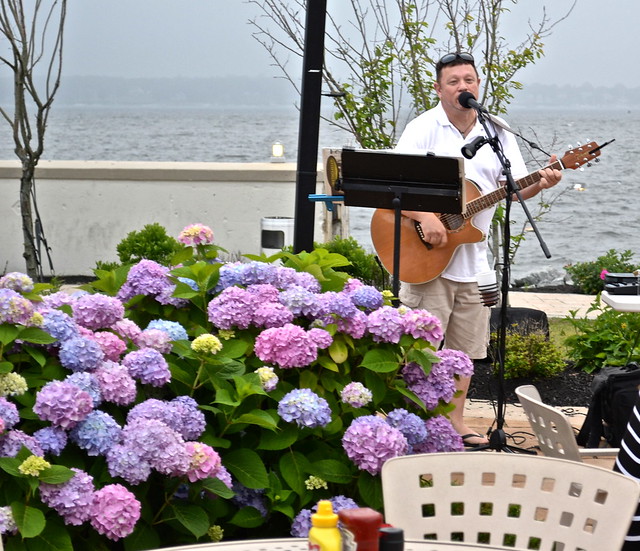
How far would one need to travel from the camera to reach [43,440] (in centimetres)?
277

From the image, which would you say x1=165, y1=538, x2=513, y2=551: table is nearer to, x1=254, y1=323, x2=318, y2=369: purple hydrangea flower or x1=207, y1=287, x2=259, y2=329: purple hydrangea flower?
x1=254, y1=323, x2=318, y2=369: purple hydrangea flower

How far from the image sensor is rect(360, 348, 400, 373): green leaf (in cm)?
332

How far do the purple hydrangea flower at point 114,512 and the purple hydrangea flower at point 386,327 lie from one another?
1022mm

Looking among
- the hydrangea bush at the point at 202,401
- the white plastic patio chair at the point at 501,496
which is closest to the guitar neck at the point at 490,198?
the hydrangea bush at the point at 202,401

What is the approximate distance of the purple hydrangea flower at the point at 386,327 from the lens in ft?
11.0

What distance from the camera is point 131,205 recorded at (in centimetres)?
1102

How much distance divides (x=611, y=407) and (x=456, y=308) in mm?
843

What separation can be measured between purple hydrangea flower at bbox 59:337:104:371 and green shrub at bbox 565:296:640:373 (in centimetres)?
408

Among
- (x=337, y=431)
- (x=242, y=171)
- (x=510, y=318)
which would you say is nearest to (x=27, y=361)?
(x=337, y=431)

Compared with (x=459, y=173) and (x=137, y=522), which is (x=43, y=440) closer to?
(x=137, y=522)

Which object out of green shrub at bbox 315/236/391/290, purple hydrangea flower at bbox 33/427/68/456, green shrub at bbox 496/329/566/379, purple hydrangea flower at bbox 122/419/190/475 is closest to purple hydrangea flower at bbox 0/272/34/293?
purple hydrangea flower at bbox 33/427/68/456

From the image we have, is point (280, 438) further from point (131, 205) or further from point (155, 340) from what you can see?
point (131, 205)

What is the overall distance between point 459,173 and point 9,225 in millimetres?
7742

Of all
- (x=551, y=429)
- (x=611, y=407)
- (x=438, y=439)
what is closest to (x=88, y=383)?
(x=438, y=439)
